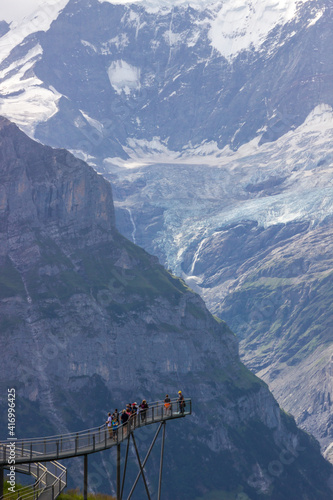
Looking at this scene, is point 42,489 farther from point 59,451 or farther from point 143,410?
point 143,410

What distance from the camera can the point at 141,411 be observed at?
95812mm

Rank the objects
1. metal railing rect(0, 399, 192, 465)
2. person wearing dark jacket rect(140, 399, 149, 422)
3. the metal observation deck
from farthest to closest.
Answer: person wearing dark jacket rect(140, 399, 149, 422), the metal observation deck, metal railing rect(0, 399, 192, 465)

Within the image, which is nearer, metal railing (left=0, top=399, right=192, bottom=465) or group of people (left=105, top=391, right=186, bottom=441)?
metal railing (left=0, top=399, right=192, bottom=465)

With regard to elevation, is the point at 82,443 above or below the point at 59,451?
above

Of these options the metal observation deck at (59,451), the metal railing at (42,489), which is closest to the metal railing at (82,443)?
the metal observation deck at (59,451)

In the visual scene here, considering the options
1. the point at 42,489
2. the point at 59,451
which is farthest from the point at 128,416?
the point at 42,489

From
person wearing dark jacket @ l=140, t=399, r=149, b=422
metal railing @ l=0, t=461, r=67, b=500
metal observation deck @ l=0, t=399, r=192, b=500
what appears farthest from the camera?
person wearing dark jacket @ l=140, t=399, r=149, b=422

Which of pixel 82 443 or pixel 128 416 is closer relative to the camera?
pixel 128 416

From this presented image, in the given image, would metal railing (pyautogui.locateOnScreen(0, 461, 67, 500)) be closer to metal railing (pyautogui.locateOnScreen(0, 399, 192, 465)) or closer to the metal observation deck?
the metal observation deck

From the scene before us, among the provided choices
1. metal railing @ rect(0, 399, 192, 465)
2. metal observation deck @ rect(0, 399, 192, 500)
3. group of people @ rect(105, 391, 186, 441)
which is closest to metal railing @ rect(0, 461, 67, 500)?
metal observation deck @ rect(0, 399, 192, 500)

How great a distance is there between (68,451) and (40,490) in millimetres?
4199

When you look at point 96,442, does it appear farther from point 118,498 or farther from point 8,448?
point 8,448

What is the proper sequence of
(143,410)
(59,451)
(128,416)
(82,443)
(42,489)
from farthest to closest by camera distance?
(143,410) → (82,443) → (128,416) → (59,451) → (42,489)

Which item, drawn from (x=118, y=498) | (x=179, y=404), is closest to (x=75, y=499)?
(x=118, y=498)
